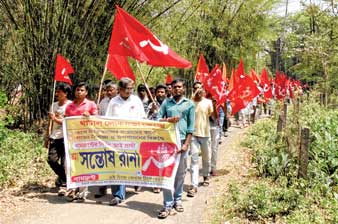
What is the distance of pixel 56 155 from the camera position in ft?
19.4

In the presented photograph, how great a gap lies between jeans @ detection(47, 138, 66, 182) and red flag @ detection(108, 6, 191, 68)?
143 cm

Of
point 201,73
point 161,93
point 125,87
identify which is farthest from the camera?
point 201,73

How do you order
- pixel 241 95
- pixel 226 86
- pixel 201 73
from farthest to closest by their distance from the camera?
pixel 201 73, pixel 241 95, pixel 226 86

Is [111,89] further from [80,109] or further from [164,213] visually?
[164,213]

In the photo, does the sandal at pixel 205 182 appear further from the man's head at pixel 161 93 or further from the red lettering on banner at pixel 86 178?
the red lettering on banner at pixel 86 178

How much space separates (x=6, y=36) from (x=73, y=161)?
5.72 m

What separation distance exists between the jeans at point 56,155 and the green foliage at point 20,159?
1.02 meters

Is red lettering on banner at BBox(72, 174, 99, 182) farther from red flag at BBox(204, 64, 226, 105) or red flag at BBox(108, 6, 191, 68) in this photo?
red flag at BBox(204, 64, 226, 105)

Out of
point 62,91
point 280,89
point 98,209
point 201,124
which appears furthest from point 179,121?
point 280,89

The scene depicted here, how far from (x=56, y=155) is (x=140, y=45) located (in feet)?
6.09

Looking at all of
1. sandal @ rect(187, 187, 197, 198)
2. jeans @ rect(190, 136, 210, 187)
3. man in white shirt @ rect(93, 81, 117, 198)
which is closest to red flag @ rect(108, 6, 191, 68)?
man in white shirt @ rect(93, 81, 117, 198)

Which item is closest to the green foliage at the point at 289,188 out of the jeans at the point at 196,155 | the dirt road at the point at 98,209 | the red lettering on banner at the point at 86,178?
the dirt road at the point at 98,209

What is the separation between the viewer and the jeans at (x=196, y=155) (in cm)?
602

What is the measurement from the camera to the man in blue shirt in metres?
5.15
